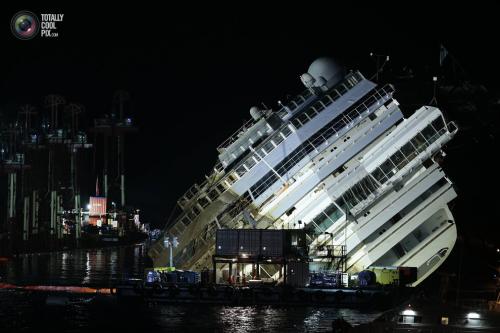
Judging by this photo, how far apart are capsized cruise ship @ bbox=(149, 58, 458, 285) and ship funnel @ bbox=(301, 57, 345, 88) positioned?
0.10m

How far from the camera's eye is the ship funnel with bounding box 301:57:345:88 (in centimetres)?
6338

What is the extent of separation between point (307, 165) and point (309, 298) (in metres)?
9.97

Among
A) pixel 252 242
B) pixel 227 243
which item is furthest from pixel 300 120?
pixel 227 243

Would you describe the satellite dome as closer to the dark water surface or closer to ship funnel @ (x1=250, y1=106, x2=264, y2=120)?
ship funnel @ (x1=250, y1=106, x2=264, y2=120)

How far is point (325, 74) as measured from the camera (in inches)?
2522

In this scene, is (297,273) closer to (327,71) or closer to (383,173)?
(383,173)

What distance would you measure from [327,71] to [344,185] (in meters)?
9.90

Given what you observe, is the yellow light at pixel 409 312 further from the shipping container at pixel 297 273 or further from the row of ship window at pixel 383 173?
the row of ship window at pixel 383 173

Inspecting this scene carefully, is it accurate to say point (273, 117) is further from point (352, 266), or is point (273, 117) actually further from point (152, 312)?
point (152, 312)

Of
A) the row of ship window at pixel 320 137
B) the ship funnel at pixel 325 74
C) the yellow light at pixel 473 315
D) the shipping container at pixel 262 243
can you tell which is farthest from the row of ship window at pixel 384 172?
the yellow light at pixel 473 315

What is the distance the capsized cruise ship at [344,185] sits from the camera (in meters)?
57.8

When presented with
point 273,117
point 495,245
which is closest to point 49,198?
point 495,245

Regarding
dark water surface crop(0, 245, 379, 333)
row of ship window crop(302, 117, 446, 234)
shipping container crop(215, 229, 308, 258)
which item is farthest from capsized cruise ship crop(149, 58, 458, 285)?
dark water surface crop(0, 245, 379, 333)

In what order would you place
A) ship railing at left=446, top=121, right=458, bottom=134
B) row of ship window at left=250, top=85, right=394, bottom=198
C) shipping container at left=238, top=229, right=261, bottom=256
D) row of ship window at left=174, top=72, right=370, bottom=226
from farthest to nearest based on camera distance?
row of ship window at left=174, top=72, right=370, bottom=226
row of ship window at left=250, top=85, right=394, bottom=198
ship railing at left=446, top=121, right=458, bottom=134
shipping container at left=238, top=229, right=261, bottom=256
